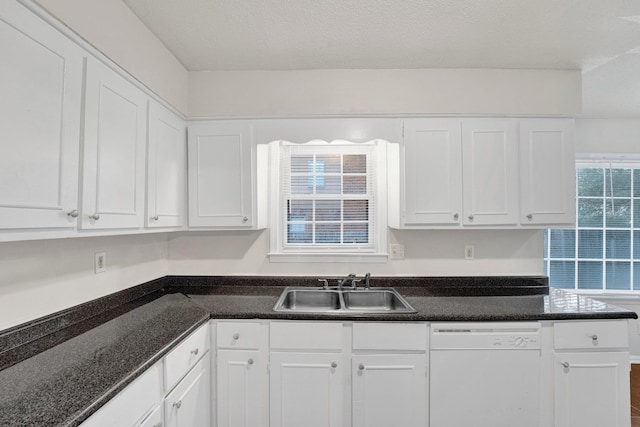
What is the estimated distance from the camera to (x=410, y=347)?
1674 millimetres

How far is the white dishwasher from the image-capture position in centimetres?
167

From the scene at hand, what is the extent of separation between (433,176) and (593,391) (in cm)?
153

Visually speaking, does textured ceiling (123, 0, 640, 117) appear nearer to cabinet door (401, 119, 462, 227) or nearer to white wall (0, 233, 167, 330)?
cabinet door (401, 119, 462, 227)

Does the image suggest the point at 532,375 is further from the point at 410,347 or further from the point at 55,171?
the point at 55,171

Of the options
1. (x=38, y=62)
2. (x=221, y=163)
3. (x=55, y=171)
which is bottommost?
(x=55, y=171)

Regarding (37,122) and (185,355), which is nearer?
(37,122)

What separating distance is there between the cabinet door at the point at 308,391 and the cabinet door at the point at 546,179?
1.61 m

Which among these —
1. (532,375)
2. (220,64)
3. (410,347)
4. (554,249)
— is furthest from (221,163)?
(554,249)

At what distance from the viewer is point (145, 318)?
159 centimetres

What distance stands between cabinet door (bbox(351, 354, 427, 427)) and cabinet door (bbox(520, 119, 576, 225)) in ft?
4.11

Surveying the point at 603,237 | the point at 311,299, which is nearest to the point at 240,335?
the point at 311,299

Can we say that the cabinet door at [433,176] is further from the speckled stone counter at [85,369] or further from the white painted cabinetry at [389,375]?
the speckled stone counter at [85,369]

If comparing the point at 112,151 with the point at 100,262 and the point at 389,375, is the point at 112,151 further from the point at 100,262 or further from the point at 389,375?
the point at 389,375

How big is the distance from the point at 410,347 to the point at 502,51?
1.94 m
